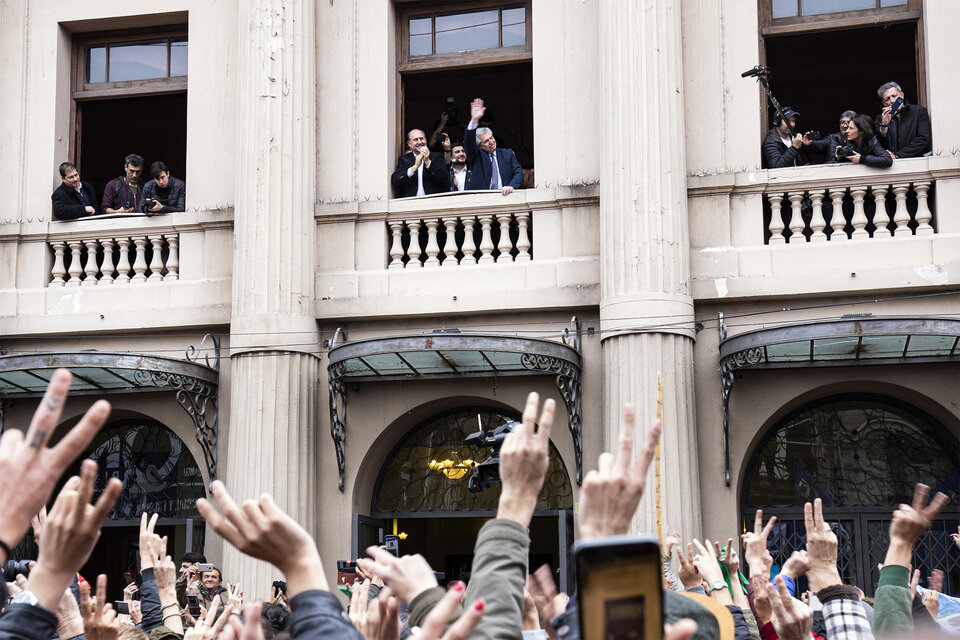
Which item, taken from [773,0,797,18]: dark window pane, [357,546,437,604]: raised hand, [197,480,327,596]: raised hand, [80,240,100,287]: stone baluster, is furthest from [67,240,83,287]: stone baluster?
[197,480,327,596]: raised hand

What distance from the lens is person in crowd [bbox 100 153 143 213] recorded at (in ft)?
54.3

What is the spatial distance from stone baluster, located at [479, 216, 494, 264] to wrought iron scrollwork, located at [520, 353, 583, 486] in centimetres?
136

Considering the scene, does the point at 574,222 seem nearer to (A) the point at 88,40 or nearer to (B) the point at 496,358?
(B) the point at 496,358

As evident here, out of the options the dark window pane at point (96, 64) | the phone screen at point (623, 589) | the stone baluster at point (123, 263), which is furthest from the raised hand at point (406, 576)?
the dark window pane at point (96, 64)

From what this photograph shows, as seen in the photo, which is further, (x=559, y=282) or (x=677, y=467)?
(x=559, y=282)

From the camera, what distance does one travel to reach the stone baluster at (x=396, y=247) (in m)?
15.3

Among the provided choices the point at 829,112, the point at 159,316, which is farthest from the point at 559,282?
the point at 829,112

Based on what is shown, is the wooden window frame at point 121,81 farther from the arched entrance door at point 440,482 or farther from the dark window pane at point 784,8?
the dark window pane at point 784,8

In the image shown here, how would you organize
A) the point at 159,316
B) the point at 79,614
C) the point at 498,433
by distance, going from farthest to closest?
1. the point at 159,316
2. the point at 498,433
3. the point at 79,614

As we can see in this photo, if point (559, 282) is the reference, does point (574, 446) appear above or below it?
below

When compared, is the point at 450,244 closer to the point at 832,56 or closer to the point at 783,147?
the point at 783,147

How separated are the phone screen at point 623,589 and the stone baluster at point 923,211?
40.1ft

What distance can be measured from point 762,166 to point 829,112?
8.25 meters

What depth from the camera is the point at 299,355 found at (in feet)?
48.6
